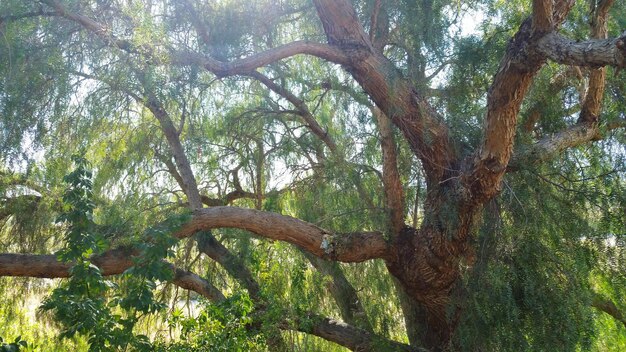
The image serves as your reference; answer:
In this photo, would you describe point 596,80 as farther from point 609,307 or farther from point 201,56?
point 201,56

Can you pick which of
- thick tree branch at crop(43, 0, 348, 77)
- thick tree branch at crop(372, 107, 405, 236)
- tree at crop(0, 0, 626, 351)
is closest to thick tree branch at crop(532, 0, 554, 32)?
tree at crop(0, 0, 626, 351)

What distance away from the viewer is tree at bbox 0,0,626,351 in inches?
186

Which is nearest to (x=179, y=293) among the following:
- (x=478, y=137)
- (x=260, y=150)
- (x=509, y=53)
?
(x=260, y=150)

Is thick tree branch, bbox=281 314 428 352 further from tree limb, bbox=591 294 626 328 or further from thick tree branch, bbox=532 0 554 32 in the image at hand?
thick tree branch, bbox=532 0 554 32

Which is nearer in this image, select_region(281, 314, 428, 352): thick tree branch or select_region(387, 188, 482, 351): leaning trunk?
select_region(387, 188, 482, 351): leaning trunk

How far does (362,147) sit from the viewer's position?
6.15 metres

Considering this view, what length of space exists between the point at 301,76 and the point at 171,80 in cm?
216

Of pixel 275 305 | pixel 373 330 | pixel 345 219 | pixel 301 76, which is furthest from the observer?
pixel 301 76

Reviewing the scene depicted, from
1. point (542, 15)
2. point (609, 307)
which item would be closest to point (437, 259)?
point (542, 15)

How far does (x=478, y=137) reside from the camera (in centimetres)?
517

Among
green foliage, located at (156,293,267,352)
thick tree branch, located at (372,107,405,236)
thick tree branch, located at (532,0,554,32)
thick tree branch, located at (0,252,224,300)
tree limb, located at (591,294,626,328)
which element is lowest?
green foliage, located at (156,293,267,352)

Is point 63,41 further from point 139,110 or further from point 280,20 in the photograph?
point 280,20

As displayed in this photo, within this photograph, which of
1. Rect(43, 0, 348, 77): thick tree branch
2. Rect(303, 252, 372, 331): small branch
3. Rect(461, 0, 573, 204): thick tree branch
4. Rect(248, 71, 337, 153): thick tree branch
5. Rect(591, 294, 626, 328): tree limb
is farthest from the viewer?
Rect(248, 71, 337, 153): thick tree branch

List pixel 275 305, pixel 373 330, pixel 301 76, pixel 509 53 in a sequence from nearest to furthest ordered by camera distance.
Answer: pixel 509 53
pixel 275 305
pixel 373 330
pixel 301 76
